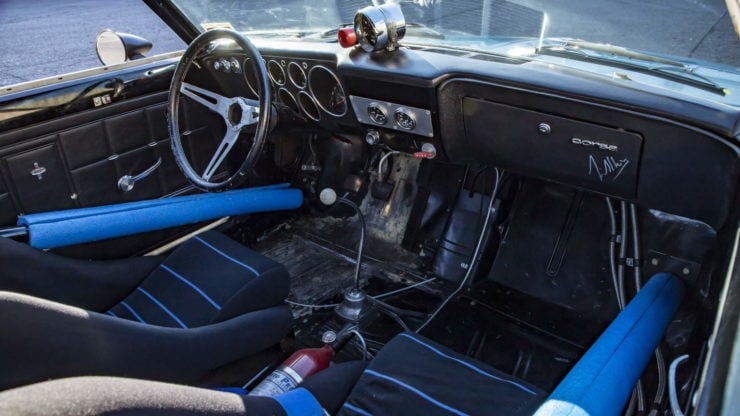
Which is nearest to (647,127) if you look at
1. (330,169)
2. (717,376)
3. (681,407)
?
(681,407)

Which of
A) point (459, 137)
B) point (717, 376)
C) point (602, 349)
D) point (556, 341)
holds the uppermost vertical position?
point (717, 376)

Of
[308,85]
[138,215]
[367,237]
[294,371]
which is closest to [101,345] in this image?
[294,371]

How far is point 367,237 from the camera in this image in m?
2.91

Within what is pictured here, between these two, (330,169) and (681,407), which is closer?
(681,407)

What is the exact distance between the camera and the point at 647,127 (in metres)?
1.56

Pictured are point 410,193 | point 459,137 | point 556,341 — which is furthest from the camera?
point 410,193

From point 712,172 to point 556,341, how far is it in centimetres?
93

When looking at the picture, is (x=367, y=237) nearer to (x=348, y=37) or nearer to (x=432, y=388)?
(x=348, y=37)

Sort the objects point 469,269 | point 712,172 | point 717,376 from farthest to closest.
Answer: point 469,269 < point 712,172 < point 717,376

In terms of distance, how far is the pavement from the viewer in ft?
7.59

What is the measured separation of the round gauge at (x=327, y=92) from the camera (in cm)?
221

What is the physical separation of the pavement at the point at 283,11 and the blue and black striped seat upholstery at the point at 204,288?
1.23 m

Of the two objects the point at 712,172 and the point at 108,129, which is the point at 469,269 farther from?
the point at 108,129
